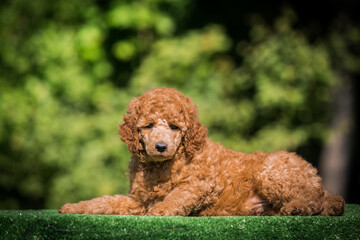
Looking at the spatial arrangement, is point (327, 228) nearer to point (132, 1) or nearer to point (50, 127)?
point (50, 127)

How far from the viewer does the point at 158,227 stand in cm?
334

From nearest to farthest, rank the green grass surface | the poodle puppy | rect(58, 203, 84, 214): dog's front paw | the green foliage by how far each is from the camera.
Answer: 1. the green grass surface
2. the poodle puppy
3. rect(58, 203, 84, 214): dog's front paw
4. the green foliage

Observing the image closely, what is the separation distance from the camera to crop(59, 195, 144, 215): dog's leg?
12.6ft

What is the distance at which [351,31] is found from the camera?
8.69 m

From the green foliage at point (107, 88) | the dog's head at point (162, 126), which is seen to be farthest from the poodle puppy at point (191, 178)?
the green foliage at point (107, 88)

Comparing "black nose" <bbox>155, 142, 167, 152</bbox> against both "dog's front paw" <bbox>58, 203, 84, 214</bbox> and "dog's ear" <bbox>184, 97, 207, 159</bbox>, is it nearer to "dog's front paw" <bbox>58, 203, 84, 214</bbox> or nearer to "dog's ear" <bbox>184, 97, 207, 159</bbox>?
"dog's ear" <bbox>184, 97, 207, 159</bbox>

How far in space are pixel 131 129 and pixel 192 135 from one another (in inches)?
20.3

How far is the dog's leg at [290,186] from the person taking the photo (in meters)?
3.78

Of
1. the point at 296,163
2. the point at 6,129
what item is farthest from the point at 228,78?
the point at 296,163

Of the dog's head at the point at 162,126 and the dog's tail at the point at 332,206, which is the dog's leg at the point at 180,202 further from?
the dog's tail at the point at 332,206

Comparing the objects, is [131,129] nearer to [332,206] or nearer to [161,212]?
[161,212]

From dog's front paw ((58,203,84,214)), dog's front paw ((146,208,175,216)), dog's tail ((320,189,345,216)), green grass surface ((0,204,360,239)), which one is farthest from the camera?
dog's tail ((320,189,345,216))

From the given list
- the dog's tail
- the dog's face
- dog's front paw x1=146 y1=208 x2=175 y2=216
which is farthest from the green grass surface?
the dog's face

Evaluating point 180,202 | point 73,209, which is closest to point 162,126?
point 180,202
